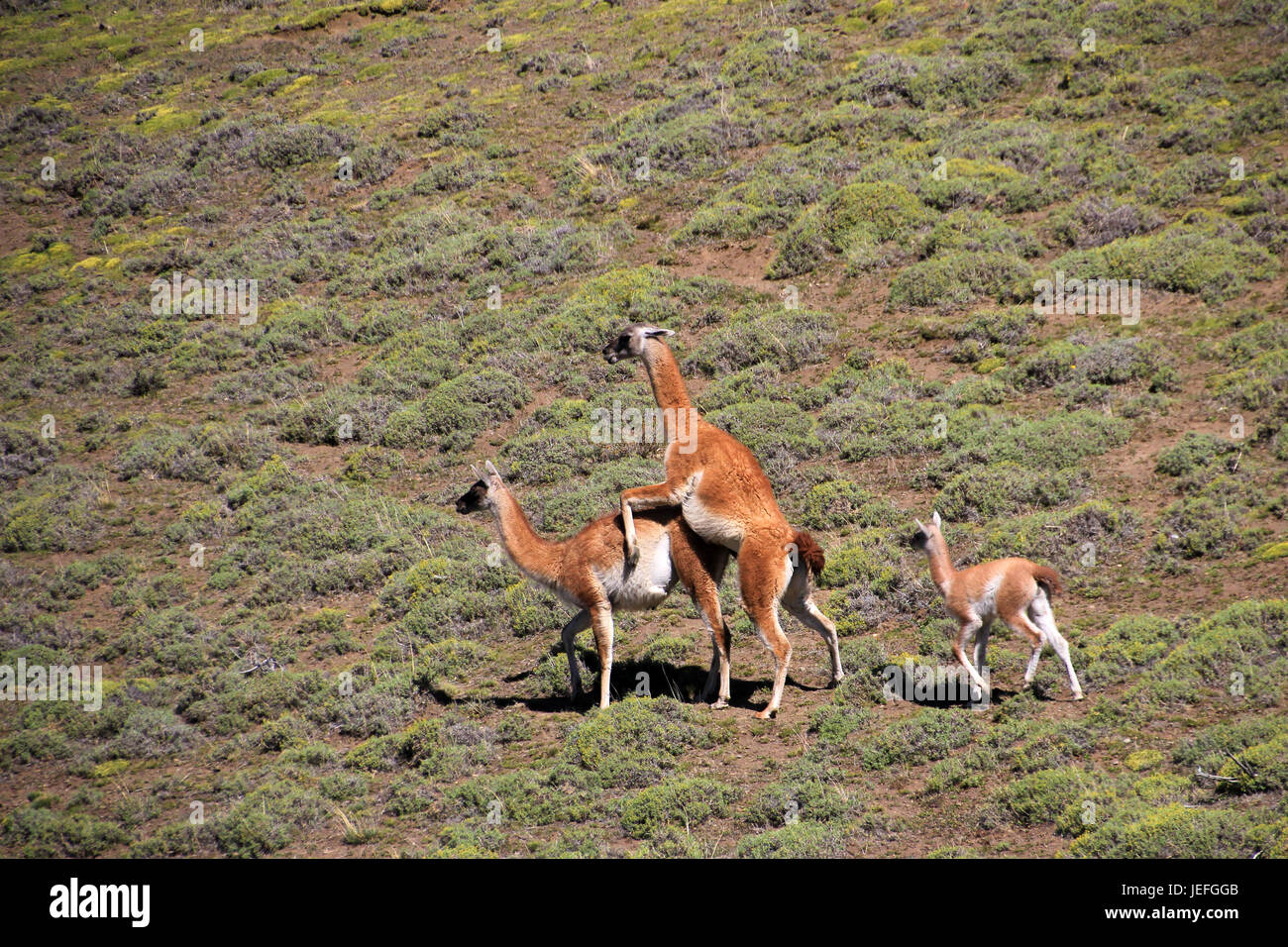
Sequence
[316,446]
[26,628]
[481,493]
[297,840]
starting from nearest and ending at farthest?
[297,840] → [481,493] → [26,628] → [316,446]

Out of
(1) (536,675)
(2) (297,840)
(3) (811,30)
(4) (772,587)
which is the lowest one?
(2) (297,840)

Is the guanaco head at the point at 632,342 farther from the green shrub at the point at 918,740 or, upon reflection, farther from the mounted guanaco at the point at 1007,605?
the green shrub at the point at 918,740

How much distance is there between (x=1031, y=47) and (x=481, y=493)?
849 inches

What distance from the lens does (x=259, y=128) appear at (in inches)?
1293

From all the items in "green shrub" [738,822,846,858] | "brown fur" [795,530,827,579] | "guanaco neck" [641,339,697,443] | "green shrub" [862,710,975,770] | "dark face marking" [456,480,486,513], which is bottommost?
"green shrub" [738,822,846,858]

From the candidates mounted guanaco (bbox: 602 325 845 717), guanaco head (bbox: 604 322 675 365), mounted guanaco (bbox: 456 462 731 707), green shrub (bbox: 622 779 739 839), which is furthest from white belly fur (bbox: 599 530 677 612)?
guanaco head (bbox: 604 322 675 365)

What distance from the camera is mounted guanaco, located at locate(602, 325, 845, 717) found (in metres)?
10.4

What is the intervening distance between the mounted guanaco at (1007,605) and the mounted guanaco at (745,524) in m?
1.33

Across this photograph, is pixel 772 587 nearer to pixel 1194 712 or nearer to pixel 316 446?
pixel 1194 712

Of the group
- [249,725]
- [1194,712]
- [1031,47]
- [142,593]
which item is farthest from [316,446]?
[1031,47]

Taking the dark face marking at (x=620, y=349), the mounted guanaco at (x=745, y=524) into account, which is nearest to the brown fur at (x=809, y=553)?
the mounted guanaco at (x=745, y=524)

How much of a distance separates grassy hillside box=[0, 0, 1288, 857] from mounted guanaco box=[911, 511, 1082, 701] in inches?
17.7

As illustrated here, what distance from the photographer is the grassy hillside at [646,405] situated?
Result: 966 cm

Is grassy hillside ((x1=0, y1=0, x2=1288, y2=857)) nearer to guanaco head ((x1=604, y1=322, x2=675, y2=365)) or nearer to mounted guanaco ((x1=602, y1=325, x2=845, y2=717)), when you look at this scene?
mounted guanaco ((x1=602, y1=325, x2=845, y2=717))
